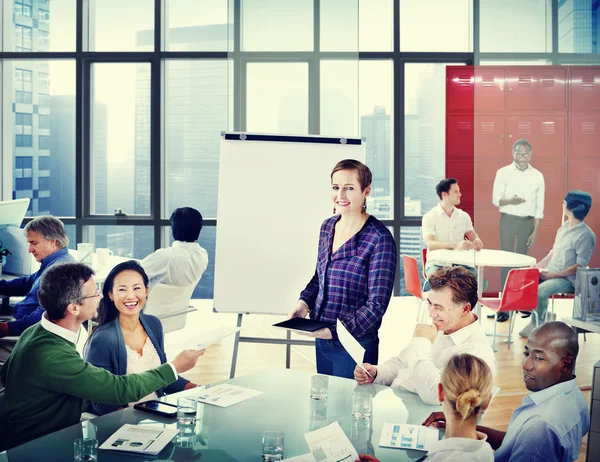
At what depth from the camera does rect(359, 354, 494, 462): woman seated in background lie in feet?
6.45

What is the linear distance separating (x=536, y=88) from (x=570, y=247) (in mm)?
1327

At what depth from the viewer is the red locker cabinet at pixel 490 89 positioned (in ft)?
19.2

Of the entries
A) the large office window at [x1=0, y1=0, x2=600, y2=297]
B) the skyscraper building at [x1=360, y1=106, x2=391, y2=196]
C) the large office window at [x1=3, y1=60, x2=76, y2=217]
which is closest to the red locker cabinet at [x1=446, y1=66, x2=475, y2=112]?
the large office window at [x1=0, y1=0, x2=600, y2=297]

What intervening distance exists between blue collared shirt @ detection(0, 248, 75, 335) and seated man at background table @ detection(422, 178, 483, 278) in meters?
3.60

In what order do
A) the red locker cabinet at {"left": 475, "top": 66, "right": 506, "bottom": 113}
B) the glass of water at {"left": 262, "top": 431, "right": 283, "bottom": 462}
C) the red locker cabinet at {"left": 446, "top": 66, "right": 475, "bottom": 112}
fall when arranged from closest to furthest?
the glass of water at {"left": 262, "top": 431, "right": 283, "bottom": 462} < the red locker cabinet at {"left": 475, "top": 66, "right": 506, "bottom": 113} < the red locker cabinet at {"left": 446, "top": 66, "right": 475, "bottom": 112}

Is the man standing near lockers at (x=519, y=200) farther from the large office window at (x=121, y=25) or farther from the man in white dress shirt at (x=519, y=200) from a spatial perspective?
the large office window at (x=121, y=25)

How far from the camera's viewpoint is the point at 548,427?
219cm

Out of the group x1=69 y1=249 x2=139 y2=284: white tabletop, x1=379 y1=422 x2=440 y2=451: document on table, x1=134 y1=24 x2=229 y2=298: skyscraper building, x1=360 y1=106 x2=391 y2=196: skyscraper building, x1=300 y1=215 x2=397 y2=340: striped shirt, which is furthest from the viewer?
x1=360 y1=106 x2=391 y2=196: skyscraper building

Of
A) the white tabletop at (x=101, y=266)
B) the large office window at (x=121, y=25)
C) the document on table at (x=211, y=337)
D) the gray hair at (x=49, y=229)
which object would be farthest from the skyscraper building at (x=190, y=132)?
the document on table at (x=211, y=337)

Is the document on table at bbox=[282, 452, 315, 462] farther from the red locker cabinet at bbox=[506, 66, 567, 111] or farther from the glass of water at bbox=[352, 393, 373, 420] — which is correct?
the red locker cabinet at bbox=[506, 66, 567, 111]

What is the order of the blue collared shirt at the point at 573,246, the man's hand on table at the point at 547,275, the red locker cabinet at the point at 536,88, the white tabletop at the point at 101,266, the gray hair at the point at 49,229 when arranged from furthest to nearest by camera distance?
the man's hand on table at the point at 547,275, the red locker cabinet at the point at 536,88, the blue collared shirt at the point at 573,246, the white tabletop at the point at 101,266, the gray hair at the point at 49,229

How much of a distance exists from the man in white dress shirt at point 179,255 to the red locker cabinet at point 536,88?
2839 millimetres

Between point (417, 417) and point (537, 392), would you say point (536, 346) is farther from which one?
A: point (417, 417)

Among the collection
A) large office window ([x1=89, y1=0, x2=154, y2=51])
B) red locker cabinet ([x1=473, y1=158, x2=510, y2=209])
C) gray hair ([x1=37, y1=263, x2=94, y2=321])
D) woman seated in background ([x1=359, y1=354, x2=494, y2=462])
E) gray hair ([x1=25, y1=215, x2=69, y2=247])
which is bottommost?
woman seated in background ([x1=359, y1=354, x2=494, y2=462])
